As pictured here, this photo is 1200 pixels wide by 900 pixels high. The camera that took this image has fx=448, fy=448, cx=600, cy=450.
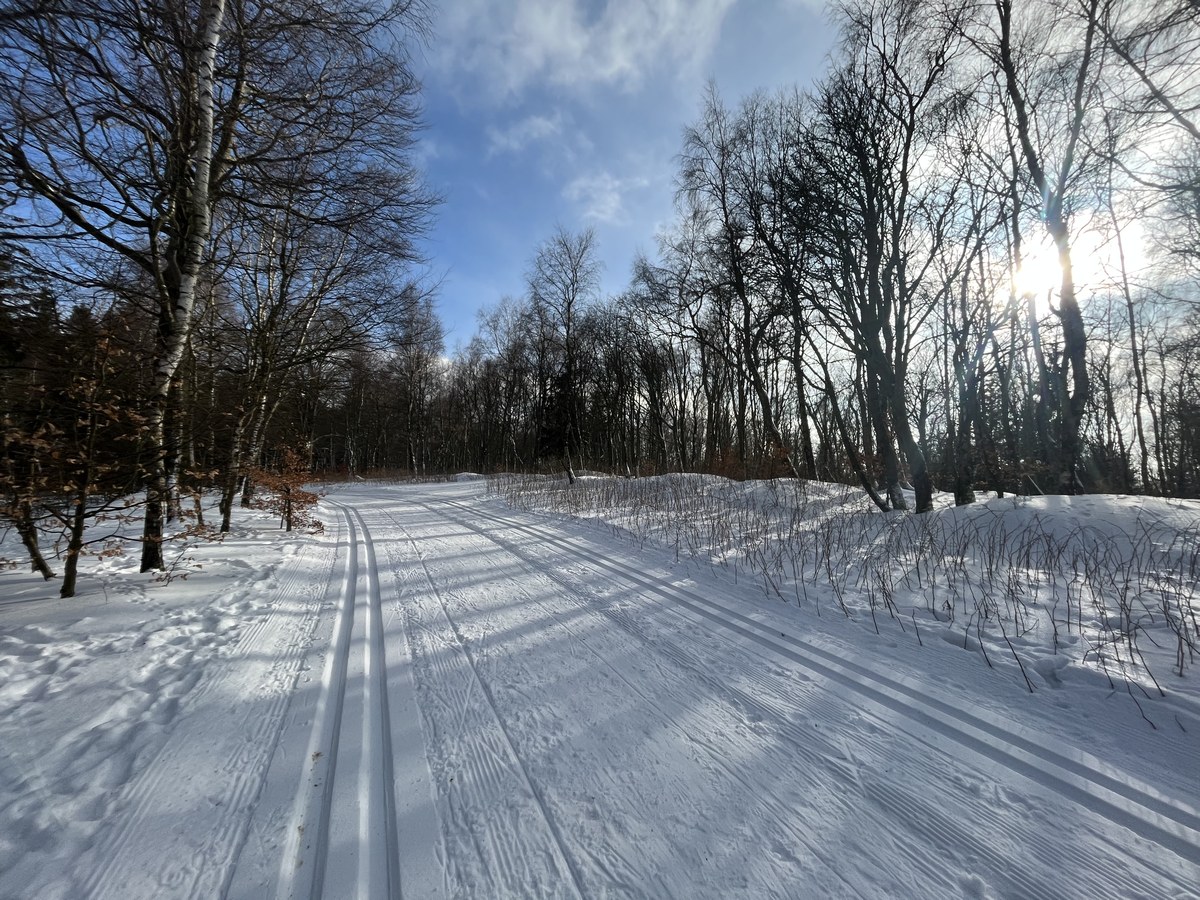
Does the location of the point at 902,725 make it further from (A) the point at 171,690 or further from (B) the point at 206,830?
(A) the point at 171,690

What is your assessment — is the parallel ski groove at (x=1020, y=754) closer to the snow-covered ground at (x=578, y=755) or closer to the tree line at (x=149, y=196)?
the snow-covered ground at (x=578, y=755)

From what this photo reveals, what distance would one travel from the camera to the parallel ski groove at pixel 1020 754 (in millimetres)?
1857

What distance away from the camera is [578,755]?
2369 millimetres

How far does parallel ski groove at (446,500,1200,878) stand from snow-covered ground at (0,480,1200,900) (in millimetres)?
13

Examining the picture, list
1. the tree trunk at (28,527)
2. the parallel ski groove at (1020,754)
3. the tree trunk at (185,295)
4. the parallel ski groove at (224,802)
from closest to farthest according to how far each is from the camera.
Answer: the parallel ski groove at (224,802) < the parallel ski groove at (1020,754) < the tree trunk at (28,527) < the tree trunk at (185,295)

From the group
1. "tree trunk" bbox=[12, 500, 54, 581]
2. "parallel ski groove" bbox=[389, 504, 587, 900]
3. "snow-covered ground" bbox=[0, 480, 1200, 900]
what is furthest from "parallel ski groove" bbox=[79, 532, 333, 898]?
"tree trunk" bbox=[12, 500, 54, 581]

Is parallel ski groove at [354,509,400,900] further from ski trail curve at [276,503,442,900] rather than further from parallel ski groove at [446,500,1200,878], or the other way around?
parallel ski groove at [446,500,1200,878]

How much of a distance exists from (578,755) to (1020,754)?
2.27 m

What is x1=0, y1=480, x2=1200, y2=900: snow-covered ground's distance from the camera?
67.4 inches

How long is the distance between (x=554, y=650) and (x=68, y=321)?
5.44 meters

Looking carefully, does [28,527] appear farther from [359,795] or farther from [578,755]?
[578,755]

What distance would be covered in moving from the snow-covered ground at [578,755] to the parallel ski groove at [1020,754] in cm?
1

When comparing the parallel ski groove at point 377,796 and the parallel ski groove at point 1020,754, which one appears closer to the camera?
the parallel ski groove at point 377,796

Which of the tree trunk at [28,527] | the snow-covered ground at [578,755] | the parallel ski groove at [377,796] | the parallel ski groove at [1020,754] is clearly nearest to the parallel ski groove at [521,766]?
the snow-covered ground at [578,755]
